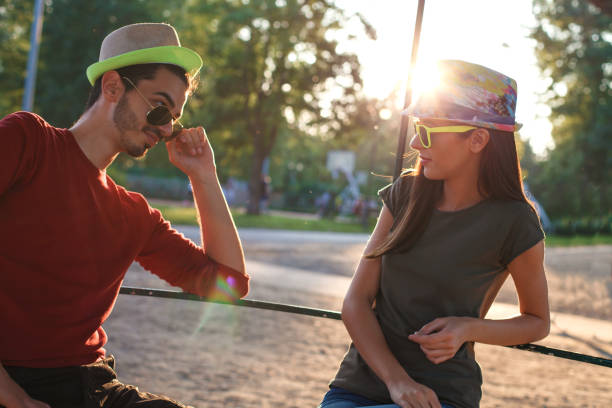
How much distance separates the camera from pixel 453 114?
74.0 inches

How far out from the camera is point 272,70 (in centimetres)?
2705

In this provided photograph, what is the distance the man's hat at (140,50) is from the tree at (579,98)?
26.2m

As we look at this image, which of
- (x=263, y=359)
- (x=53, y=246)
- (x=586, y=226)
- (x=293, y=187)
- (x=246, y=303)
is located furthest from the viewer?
(x=293, y=187)

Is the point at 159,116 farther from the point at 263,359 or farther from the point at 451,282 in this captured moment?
the point at 263,359

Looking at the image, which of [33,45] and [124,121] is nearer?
[124,121]

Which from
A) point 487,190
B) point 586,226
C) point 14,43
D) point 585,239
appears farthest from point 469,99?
point 585,239

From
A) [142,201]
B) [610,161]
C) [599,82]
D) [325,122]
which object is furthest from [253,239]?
[610,161]

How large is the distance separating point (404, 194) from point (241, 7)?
2519 centimetres

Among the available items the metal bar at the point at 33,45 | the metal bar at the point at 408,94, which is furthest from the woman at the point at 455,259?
the metal bar at the point at 33,45

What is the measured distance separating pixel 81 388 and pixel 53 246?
0.41 m

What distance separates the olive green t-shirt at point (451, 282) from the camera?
6.14 ft

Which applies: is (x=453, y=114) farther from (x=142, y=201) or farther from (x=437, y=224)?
(x=142, y=201)

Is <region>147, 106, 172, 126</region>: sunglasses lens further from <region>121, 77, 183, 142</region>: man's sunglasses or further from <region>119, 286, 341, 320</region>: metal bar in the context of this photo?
<region>119, 286, 341, 320</region>: metal bar

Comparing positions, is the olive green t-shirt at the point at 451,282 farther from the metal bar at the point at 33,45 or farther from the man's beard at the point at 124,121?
the metal bar at the point at 33,45
